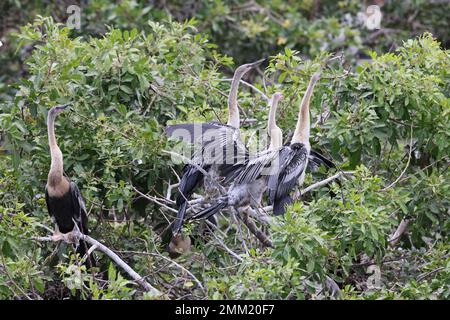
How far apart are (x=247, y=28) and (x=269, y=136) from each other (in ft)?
11.9

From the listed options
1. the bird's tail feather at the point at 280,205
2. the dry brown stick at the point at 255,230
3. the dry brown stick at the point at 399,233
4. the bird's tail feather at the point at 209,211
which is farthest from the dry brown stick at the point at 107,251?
the dry brown stick at the point at 399,233

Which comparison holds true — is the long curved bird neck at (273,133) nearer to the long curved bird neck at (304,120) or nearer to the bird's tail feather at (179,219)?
the long curved bird neck at (304,120)

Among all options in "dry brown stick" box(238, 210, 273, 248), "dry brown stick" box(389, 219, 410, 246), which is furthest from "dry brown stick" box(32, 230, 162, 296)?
"dry brown stick" box(389, 219, 410, 246)

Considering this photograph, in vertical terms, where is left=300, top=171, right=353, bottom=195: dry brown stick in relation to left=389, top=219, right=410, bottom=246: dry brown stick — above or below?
above

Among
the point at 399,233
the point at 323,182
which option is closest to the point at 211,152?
the point at 323,182

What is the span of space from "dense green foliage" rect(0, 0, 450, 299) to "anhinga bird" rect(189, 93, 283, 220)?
165mm

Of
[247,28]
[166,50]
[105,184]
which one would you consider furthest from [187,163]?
[247,28]

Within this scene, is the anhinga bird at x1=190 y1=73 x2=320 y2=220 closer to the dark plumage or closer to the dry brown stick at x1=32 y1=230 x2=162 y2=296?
the dry brown stick at x1=32 y1=230 x2=162 y2=296

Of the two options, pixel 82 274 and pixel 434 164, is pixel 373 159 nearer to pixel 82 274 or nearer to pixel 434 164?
pixel 434 164

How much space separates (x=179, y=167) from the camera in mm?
5965

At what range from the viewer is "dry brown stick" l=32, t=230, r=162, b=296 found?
486cm

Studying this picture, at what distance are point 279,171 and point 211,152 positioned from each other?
493 mm

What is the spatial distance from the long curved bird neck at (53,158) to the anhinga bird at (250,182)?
0.86m

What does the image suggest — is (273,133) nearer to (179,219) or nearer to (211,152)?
(211,152)
